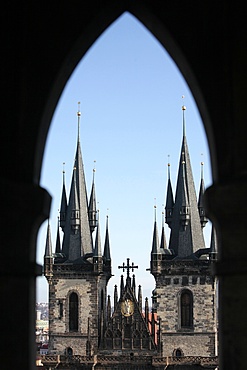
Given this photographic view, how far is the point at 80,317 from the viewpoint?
45.2 m

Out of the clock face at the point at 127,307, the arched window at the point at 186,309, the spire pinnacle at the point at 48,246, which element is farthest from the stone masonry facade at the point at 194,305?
the spire pinnacle at the point at 48,246

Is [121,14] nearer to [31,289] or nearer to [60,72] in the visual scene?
[60,72]

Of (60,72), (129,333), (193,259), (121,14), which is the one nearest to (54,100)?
(60,72)

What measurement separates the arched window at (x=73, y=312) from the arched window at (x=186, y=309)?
539 cm

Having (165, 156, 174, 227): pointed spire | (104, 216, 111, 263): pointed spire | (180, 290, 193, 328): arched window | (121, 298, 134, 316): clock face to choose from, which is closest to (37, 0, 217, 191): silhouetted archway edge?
(180, 290, 193, 328): arched window

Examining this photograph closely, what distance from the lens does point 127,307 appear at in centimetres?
4694

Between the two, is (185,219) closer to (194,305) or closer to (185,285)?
(185,285)

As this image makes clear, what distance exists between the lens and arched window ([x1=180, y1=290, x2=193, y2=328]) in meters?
44.5

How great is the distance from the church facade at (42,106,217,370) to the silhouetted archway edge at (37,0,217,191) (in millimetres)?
39728

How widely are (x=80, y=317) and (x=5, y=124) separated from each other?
137 feet

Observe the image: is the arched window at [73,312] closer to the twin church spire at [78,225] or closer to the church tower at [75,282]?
the church tower at [75,282]

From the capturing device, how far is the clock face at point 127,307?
46844 millimetres

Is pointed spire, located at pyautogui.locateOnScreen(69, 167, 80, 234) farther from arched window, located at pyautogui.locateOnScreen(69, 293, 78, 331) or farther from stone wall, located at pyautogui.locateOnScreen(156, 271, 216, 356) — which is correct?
Answer: stone wall, located at pyautogui.locateOnScreen(156, 271, 216, 356)

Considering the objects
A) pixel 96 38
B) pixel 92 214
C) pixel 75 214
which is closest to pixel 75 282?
pixel 75 214
